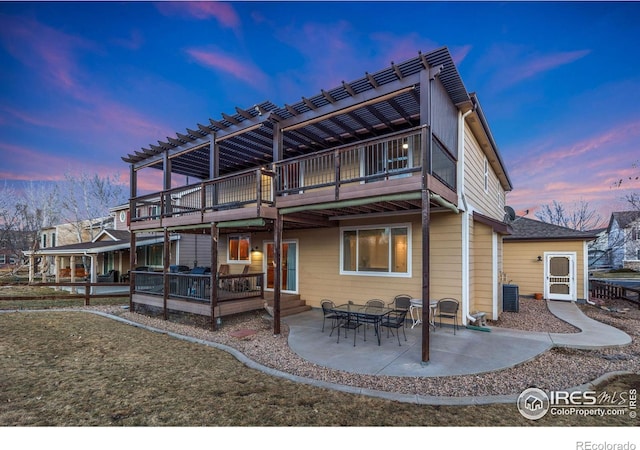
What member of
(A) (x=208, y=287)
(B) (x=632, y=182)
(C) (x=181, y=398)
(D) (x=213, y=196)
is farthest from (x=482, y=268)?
(B) (x=632, y=182)

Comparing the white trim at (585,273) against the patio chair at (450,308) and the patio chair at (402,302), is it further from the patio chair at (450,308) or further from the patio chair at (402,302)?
the patio chair at (402,302)

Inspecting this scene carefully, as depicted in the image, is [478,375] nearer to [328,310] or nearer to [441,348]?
[441,348]

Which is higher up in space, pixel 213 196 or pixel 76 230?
pixel 213 196

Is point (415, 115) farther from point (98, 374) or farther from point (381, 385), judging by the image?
point (98, 374)

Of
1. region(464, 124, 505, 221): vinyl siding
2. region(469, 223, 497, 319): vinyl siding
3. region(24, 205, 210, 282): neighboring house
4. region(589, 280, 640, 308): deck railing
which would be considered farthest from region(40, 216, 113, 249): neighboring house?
region(589, 280, 640, 308): deck railing

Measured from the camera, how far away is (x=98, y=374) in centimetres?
476

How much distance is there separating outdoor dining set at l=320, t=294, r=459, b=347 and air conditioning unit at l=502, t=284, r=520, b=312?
3.30 m

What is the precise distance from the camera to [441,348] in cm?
602

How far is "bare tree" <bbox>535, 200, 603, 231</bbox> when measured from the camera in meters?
31.3

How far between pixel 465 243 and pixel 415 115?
3767mm

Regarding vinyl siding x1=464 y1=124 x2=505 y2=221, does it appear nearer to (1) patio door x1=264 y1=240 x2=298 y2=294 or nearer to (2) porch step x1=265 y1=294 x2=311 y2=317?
(1) patio door x1=264 y1=240 x2=298 y2=294

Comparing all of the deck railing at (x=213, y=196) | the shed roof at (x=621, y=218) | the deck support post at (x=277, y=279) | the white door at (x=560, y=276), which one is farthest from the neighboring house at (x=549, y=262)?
the shed roof at (x=621, y=218)

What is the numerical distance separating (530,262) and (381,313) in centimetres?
1022
